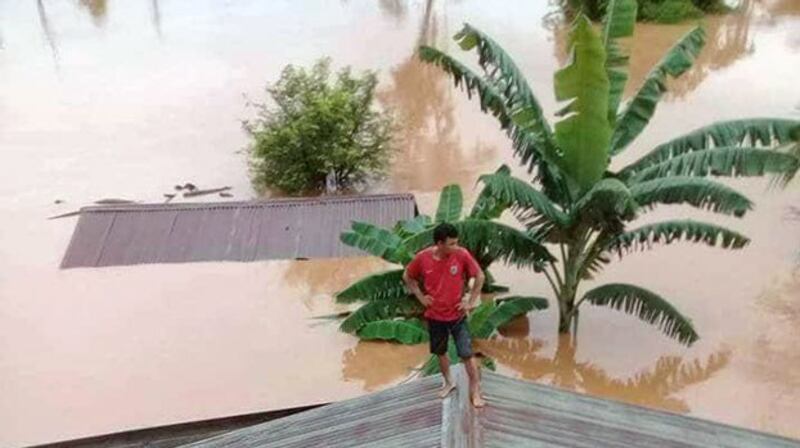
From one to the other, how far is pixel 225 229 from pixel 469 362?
591 centimetres

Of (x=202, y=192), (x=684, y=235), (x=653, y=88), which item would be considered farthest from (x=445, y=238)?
(x=202, y=192)

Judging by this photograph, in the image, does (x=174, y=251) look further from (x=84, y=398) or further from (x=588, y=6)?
(x=588, y=6)

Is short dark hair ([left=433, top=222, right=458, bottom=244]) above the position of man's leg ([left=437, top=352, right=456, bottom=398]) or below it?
above

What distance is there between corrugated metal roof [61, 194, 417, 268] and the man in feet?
15.4

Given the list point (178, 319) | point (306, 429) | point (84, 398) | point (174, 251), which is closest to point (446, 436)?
point (306, 429)

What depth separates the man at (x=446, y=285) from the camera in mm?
4758

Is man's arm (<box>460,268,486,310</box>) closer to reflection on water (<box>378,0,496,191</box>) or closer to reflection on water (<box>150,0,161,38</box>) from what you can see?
reflection on water (<box>378,0,496,191</box>)

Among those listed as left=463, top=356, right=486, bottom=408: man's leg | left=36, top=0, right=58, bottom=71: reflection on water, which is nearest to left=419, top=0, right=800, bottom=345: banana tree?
left=463, top=356, right=486, bottom=408: man's leg

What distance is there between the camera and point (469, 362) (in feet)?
15.0

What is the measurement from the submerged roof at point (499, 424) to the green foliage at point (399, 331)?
3.24 m

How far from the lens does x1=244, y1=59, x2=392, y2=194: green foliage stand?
1131 centimetres

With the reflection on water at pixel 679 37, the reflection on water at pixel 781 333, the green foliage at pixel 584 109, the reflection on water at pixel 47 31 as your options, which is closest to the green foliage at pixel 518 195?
the green foliage at pixel 584 109

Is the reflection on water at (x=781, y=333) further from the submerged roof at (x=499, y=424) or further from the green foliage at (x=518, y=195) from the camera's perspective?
the submerged roof at (x=499, y=424)

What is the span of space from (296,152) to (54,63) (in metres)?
6.81
